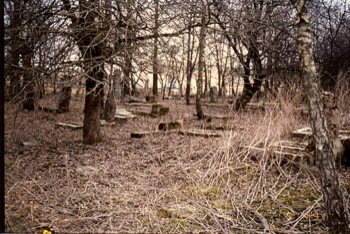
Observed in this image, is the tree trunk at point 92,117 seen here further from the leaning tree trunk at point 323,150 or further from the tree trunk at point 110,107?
the leaning tree trunk at point 323,150

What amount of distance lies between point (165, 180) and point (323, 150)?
2.77 feet

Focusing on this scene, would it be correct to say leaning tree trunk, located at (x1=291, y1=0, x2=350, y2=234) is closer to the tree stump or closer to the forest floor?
the forest floor

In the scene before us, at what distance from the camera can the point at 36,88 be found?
84.3 inches

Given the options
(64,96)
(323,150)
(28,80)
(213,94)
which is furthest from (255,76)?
(28,80)

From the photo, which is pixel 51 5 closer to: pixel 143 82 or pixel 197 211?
pixel 143 82

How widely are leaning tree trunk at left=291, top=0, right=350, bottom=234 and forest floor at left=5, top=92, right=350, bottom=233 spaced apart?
101 mm

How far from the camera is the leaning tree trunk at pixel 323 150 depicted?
1.46m

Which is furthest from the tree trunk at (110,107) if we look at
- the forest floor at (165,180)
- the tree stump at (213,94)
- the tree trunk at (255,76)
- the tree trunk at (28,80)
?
the tree trunk at (255,76)

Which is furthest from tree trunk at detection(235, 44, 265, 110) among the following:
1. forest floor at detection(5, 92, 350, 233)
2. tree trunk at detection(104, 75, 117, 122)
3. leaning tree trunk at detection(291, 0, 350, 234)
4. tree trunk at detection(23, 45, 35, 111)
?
tree trunk at detection(23, 45, 35, 111)

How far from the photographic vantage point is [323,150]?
4.87 ft

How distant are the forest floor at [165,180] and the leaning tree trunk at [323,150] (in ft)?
0.33

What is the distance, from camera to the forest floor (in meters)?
1.63

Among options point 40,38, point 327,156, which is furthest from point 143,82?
point 327,156

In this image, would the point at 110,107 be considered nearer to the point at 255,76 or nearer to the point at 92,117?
the point at 92,117
